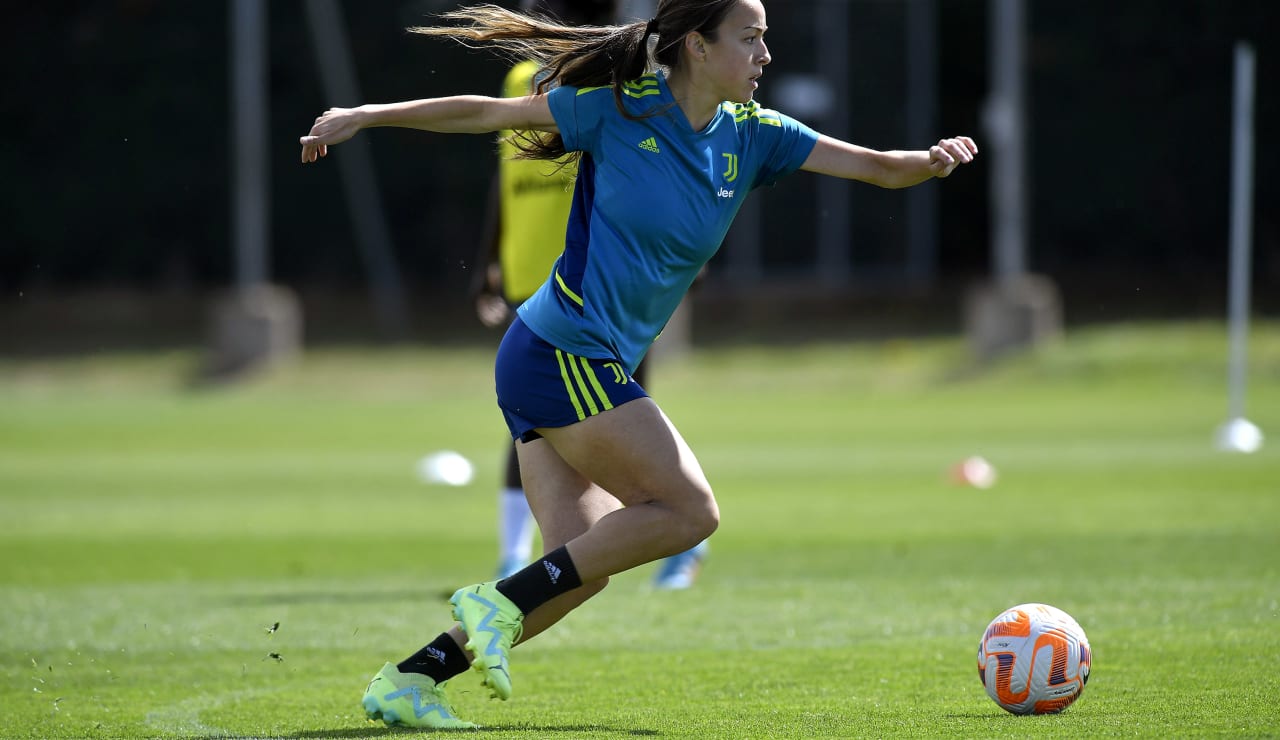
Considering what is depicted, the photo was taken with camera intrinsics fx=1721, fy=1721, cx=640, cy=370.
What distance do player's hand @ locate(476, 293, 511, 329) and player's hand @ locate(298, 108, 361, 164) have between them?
367 cm

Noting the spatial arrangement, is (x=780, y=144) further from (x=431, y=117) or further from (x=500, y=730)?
(x=500, y=730)

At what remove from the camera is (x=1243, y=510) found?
11.6 meters

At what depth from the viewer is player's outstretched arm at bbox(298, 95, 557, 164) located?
4.96 metres

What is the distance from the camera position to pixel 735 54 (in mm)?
5148

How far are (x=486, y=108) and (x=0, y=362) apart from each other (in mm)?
30623

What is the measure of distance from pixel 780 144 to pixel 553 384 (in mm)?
1072

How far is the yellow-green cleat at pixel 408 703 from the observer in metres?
5.07

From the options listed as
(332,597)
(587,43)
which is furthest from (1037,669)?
(332,597)

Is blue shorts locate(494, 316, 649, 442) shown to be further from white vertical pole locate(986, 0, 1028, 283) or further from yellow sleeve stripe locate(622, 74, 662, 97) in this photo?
white vertical pole locate(986, 0, 1028, 283)

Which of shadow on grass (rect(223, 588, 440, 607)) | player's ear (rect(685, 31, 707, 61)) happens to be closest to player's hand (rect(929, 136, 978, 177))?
player's ear (rect(685, 31, 707, 61))

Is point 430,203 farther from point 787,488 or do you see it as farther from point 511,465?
point 511,465

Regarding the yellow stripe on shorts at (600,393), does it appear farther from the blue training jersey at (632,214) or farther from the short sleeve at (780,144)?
the short sleeve at (780,144)

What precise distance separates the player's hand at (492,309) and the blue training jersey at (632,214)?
11.6ft

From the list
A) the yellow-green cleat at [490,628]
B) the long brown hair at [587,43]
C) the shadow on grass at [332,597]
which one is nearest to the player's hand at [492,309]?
the shadow on grass at [332,597]
